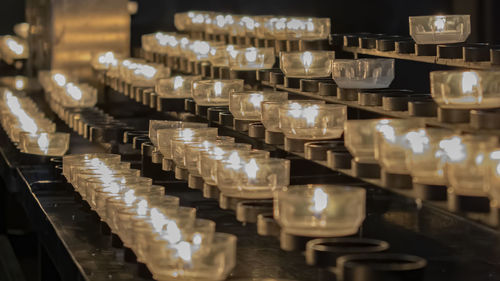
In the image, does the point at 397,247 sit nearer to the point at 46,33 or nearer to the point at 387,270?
the point at 387,270

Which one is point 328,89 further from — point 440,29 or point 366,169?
point 366,169

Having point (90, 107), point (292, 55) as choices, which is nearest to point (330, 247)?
point (292, 55)

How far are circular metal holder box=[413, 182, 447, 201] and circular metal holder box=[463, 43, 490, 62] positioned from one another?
0.73 meters

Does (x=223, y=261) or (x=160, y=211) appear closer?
(x=223, y=261)

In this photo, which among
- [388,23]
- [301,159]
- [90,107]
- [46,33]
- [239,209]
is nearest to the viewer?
[239,209]

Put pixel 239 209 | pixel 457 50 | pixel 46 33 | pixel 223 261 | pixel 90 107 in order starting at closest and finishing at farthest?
1. pixel 223 261
2. pixel 239 209
3. pixel 457 50
4. pixel 90 107
5. pixel 46 33

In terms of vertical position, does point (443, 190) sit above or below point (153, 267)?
above

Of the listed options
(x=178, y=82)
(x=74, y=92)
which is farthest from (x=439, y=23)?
(x=74, y=92)

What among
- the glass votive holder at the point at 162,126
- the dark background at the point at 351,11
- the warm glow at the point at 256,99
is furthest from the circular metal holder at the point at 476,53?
the dark background at the point at 351,11

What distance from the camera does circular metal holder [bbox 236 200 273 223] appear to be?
8.69 ft

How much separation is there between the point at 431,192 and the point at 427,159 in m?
0.08

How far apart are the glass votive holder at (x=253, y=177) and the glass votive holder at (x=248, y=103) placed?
2.56 ft

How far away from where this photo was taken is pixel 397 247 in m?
3.07

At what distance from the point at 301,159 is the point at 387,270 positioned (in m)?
1.36
